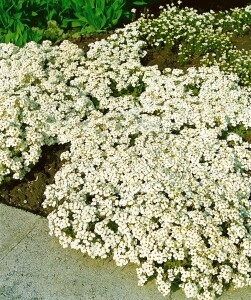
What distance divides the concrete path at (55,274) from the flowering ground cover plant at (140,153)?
0.21 m

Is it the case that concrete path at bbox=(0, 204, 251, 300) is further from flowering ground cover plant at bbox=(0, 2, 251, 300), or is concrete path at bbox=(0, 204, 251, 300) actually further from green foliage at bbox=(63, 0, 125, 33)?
green foliage at bbox=(63, 0, 125, 33)

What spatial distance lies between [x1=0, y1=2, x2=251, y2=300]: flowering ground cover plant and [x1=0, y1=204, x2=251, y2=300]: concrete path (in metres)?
0.21

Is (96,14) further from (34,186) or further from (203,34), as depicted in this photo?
(34,186)

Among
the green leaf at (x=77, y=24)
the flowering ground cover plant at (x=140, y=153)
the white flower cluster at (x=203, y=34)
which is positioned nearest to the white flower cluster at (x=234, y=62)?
the white flower cluster at (x=203, y=34)

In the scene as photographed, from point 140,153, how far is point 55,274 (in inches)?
79.5

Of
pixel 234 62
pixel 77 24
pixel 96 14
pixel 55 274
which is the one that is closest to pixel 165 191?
pixel 55 274

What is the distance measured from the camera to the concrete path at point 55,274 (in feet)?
17.4

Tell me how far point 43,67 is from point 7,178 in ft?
9.21

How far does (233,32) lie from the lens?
10.1 metres

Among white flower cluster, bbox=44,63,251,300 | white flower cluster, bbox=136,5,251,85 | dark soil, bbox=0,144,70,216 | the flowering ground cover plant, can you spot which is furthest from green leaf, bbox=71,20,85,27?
dark soil, bbox=0,144,70,216

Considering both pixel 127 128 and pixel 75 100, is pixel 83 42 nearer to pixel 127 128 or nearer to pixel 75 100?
pixel 75 100

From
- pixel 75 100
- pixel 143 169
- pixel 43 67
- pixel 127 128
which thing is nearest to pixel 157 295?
pixel 143 169

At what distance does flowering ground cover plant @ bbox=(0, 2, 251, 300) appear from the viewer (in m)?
5.40

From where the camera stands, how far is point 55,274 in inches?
217
